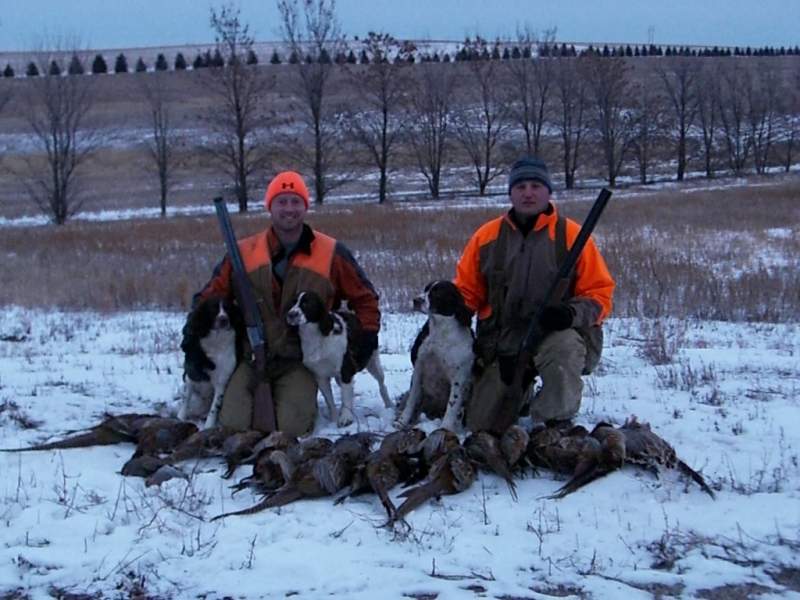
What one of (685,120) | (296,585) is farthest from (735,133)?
(296,585)

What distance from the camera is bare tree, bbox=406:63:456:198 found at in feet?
Answer: 129

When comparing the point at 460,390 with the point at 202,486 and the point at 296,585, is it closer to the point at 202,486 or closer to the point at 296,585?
the point at 202,486

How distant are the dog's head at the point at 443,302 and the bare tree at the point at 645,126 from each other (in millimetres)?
37118

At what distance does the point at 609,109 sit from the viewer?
139ft

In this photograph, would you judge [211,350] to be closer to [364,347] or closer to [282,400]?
[282,400]

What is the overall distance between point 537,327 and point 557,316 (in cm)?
15

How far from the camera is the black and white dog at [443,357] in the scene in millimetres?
5855

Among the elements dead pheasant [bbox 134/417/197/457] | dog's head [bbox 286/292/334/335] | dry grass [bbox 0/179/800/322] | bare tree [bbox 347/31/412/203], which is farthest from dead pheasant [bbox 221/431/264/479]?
bare tree [bbox 347/31/412/203]

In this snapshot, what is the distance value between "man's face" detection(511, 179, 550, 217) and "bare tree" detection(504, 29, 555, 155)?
36812 mm

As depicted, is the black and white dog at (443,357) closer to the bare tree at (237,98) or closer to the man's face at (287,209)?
the man's face at (287,209)

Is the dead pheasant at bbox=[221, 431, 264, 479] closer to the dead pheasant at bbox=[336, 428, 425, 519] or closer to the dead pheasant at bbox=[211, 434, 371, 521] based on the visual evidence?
the dead pheasant at bbox=[211, 434, 371, 521]

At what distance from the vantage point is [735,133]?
46562mm

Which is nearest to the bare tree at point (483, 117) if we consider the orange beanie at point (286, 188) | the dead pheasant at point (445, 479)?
the orange beanie at point (286, 188)

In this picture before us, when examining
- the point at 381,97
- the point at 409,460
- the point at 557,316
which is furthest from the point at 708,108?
the point at 409,460
